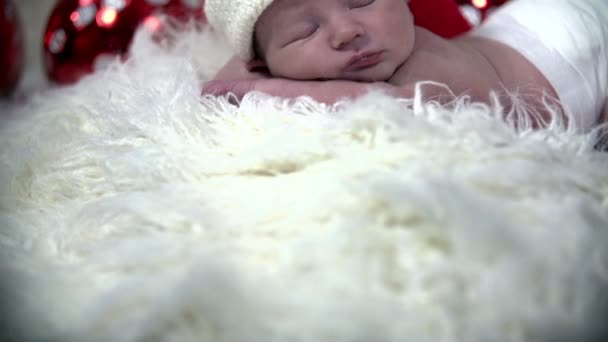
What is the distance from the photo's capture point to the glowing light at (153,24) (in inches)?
45.3

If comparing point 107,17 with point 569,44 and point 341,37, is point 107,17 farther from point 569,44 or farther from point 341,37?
point 569,44

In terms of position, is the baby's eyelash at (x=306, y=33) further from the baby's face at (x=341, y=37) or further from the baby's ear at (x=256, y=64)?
the baby's ear at (x=256, y=64)

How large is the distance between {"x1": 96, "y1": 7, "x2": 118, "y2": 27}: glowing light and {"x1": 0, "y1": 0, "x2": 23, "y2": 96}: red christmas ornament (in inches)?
11.9

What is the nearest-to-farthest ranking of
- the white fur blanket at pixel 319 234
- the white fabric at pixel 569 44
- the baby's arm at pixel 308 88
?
the white fur blanket at pixel 319 234 < the baby's arm at pixel 308 88 < the white fabric at pixel 569 44

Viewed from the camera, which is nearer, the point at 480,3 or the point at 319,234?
the point at 319,234

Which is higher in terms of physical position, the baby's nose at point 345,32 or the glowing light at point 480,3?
→ the baby's nose at point 345,32

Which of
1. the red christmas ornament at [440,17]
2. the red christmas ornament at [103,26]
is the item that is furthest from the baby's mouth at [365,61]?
the red christmas ornament at [103,26]

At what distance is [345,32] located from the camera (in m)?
0.75

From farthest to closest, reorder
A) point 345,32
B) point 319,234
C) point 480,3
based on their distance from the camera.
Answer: point 480,3
point 345,32
point 319,234

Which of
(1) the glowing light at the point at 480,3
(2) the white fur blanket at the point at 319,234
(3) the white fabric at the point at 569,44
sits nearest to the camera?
(2) the white fur blanket at the point at 319,234

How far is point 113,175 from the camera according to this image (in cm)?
→ 65

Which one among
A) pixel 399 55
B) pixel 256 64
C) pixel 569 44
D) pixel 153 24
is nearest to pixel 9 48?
pixel 153 24

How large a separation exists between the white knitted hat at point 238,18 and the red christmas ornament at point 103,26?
312mm

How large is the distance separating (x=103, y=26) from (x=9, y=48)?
13.4 inches
